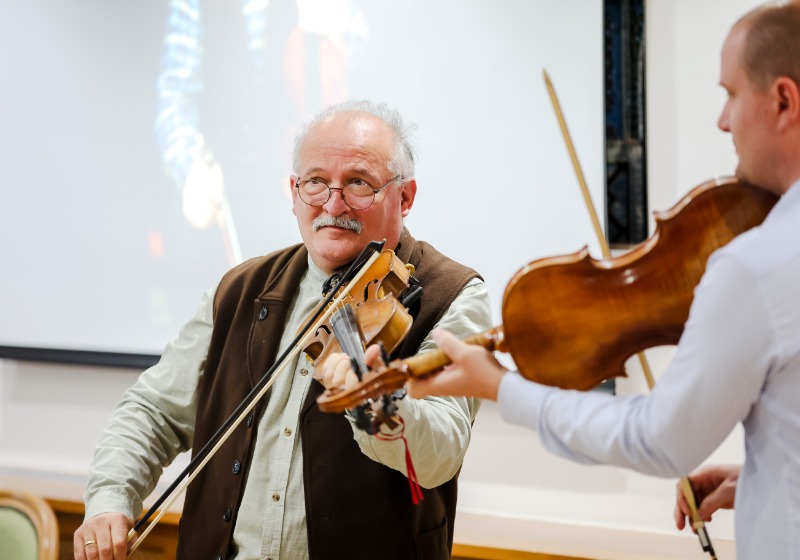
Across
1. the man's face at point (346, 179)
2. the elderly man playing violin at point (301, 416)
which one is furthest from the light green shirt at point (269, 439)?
the man's face at point (346, 179)

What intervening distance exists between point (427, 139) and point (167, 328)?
41.2 inches

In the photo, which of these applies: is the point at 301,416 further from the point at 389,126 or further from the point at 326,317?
the point at 389,126

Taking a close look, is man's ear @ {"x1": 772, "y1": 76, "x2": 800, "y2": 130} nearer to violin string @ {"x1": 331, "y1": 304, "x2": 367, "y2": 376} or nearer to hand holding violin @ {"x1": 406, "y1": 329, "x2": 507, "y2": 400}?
hand holding violin @ {"x1": 406, "y1": 329, "x2": 507, "y2": 400}

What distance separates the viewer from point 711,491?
131 cm

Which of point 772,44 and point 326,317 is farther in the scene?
point 326,317

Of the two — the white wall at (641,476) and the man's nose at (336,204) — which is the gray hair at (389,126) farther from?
the white wall at (641,476)

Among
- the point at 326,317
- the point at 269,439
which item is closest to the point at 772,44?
the point at 326,317

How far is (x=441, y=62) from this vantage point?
7.75ft

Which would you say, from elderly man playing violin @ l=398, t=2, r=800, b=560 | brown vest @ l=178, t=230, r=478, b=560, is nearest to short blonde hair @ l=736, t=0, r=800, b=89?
elderly man playing violin @ l=398, t=2, r=800, b=560

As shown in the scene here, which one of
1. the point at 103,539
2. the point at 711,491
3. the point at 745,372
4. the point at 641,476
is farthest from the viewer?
the point at 641,476

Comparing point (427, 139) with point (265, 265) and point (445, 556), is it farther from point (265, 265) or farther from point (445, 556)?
point (445, 556)

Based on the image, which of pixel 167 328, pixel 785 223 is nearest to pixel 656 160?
pixel 785 223

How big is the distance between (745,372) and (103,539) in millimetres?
1205

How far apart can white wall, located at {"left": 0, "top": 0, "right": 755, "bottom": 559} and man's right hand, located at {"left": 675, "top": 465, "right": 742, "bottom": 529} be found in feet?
2.93
